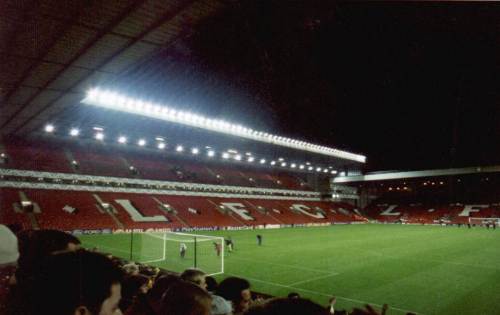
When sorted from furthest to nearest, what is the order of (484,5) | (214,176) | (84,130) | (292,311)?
1. (214,176)
2. (84,130)
3. (484,5)
4. (292,311)

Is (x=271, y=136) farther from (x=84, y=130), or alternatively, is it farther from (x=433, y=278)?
(x=433, y=278)

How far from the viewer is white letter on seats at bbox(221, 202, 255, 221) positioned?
44575 mm

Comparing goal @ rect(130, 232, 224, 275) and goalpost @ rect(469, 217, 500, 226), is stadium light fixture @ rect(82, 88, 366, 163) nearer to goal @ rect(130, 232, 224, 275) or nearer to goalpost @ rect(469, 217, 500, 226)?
goal @ rect(130, 232, 224, 275)

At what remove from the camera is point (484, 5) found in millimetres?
11125

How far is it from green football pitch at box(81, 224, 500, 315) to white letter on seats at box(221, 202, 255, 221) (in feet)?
59.1

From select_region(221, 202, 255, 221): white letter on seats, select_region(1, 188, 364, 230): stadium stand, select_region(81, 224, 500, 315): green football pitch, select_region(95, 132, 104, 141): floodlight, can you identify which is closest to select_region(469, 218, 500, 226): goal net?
select_region(1, 188, 364, 230): stadium stand

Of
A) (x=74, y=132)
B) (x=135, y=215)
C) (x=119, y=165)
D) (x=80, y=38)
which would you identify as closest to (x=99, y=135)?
(x=74, y=132)

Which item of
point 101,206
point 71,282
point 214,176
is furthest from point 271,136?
point 71,282

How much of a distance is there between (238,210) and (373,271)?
30.4 meters

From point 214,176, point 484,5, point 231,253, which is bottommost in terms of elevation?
point 231,253

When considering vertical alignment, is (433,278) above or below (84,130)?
below

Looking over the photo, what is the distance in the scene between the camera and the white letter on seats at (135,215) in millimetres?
34500

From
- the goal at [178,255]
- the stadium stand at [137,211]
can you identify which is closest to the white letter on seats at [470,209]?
the stadium stand at [137,211]

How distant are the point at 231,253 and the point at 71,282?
67.9 feet
